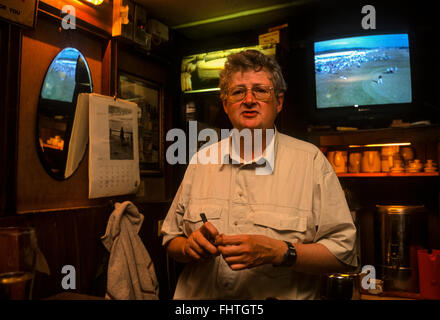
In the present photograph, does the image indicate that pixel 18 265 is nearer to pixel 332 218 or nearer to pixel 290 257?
pixel 290 257

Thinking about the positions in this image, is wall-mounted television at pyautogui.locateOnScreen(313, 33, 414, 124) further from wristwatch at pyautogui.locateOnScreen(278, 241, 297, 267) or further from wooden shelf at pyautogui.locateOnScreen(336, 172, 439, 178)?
wristwatch at pyautogui.locateOnScreen(278, 241, 297, 267)

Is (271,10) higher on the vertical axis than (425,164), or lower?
higher

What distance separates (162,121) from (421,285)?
97.4 inches

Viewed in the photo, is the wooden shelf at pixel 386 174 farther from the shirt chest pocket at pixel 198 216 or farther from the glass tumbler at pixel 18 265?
the glass tumbler at pixel 18 265

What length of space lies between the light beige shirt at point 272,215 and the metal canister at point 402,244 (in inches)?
42.4

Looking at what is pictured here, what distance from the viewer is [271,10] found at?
297 cm

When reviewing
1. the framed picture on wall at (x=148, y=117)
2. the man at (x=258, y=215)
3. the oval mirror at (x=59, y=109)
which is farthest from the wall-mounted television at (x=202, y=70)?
the man at (x=258, y=215)

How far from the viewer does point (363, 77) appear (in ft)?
8.91

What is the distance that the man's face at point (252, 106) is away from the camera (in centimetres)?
173

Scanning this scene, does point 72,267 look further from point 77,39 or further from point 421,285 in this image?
point 421,285

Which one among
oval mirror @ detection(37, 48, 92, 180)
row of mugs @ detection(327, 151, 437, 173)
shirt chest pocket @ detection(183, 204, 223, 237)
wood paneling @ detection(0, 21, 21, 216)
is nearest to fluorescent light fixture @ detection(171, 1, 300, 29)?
oval mirror @ detection(37, 48, 92, 180)

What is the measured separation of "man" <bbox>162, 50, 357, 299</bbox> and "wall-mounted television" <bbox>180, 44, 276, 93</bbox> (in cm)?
116

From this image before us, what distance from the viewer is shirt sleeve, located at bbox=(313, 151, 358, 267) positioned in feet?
4.93

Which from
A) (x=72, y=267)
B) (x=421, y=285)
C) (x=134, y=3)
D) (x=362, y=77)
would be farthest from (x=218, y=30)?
(x=421, y=285)
